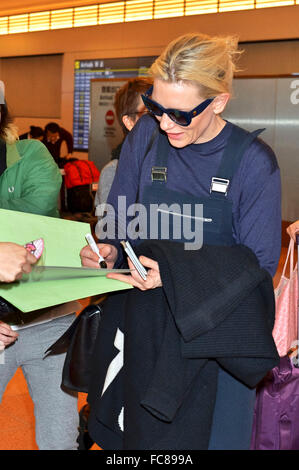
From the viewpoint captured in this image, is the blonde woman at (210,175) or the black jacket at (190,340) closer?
the black jacket at (190,340)

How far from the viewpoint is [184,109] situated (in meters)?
1.60

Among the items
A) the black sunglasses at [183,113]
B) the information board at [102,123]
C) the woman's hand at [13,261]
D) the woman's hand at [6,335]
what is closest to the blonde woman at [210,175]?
the black sunglasses at [183,113]

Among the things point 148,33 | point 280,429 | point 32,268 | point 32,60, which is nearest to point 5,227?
point 32,268

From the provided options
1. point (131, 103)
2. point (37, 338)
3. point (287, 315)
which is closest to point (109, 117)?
point (131, 103)

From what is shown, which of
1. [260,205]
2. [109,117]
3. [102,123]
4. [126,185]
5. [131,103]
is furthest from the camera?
[102,123]

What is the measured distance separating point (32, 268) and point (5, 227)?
222 mm

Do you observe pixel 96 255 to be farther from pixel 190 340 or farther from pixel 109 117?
pixel 109 117

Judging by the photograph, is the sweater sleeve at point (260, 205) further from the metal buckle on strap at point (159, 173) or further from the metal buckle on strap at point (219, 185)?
the metal buckle on strap at point (159, 173)

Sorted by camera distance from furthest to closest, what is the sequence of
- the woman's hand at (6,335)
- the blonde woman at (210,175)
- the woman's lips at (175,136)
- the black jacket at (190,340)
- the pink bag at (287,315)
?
the pink bag at (287,315) → the woman's hand at (6,335) → the woman's lips at (175,136) → the blonde woman at (210,175) → the black jacket at (190,340)

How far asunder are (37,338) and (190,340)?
2.54 feet

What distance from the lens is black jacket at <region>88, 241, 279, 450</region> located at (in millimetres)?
1399

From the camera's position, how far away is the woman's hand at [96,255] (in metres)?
1.71

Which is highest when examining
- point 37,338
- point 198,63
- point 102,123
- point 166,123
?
point 102,123

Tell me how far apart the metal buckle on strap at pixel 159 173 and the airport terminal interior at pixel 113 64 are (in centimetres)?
394
